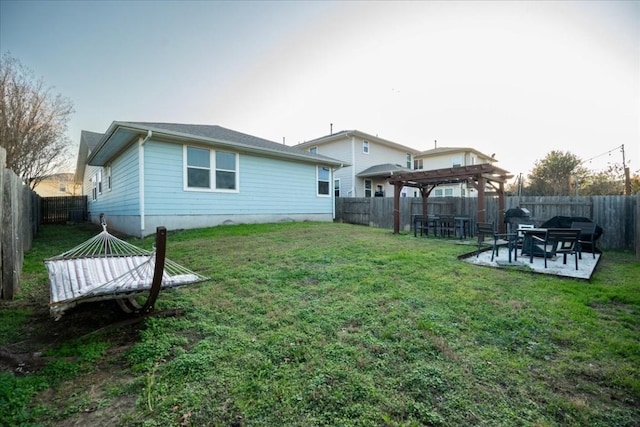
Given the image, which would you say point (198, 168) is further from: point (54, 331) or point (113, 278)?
point (54, 331)

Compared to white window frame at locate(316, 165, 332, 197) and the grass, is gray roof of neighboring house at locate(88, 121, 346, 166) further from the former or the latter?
the grass

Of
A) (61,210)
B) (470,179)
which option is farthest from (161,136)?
(61,210)

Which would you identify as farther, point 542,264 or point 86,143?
point 86,143

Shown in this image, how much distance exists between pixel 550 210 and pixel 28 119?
20393 millimetres

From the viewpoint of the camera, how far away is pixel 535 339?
259 centimetres

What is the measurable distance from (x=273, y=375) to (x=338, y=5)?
931 centimetres

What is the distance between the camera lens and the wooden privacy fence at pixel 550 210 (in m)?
7.89

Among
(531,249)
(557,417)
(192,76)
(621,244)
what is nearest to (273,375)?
(557,417)

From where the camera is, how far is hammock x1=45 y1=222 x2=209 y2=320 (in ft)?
7.70

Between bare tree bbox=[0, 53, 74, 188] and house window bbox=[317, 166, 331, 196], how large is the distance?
1225cm

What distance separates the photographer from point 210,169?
388 inches

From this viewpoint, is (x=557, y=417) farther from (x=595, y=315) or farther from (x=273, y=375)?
(x=595, y=315)

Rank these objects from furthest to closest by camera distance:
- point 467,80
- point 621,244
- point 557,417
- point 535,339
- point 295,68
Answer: point 295,68 → point 467,80 → point 621,244 → point 535,339 → point 557,417

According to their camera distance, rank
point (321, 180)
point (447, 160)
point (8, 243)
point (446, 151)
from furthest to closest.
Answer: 1. point (447, 160)
2. point (446, 151)
3. point (321, 180)
4. point (8, 243)
